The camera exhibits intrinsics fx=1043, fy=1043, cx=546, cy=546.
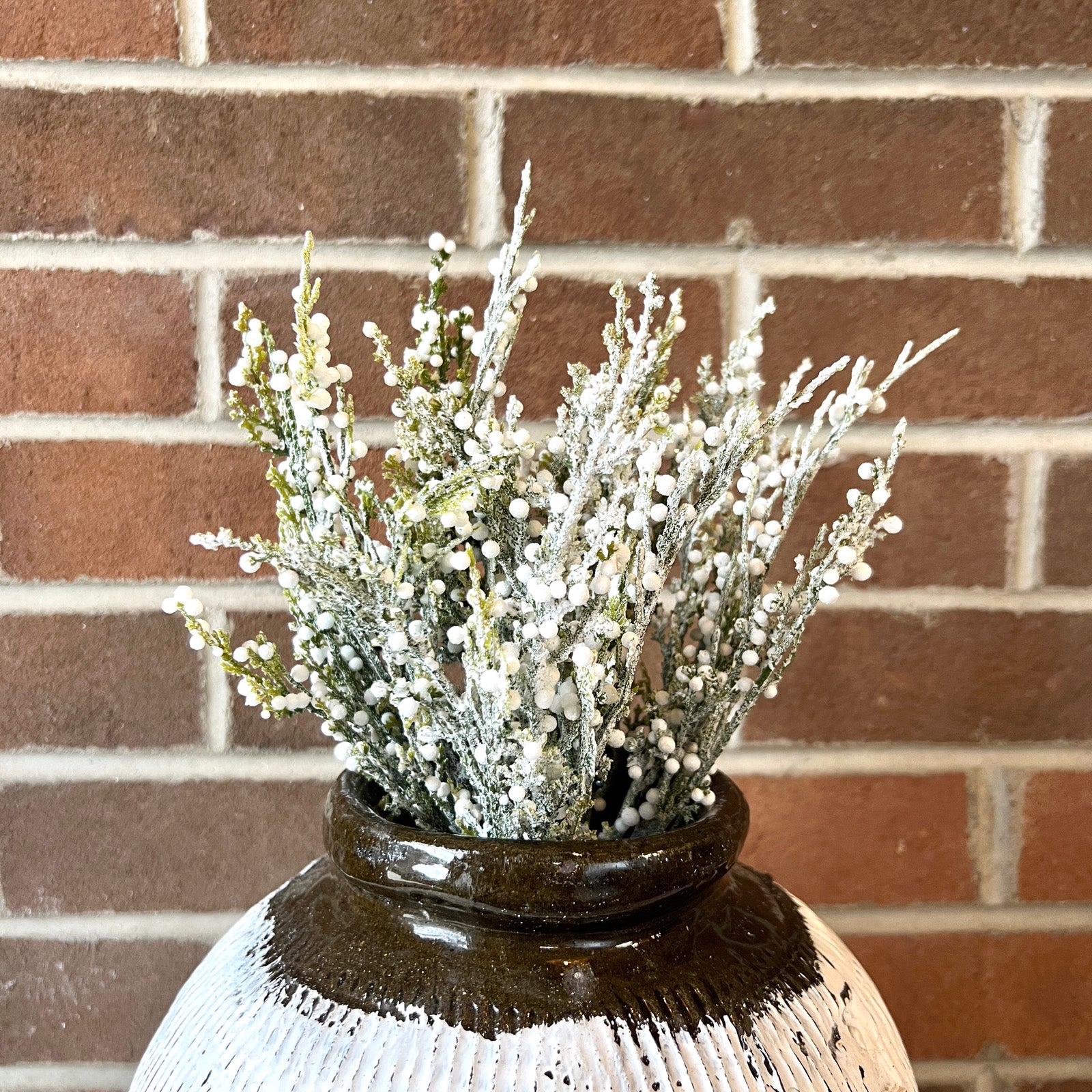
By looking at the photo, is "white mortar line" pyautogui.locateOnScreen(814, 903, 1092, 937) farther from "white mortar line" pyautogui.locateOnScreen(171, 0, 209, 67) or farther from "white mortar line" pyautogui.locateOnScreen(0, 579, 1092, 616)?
"white mortar line" pyautogui.locateOnScreen(171, 0, 209, 67)

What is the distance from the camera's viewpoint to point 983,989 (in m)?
0.78

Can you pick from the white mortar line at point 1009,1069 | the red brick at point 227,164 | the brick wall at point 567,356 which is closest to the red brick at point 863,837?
the brick wall at point 567,356

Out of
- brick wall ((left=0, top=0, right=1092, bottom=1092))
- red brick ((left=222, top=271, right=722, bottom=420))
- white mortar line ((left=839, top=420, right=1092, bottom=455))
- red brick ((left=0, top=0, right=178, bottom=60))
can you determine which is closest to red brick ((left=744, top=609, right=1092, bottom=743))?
brick wall ((left=0, top=0, right=1092, bottom=1092))

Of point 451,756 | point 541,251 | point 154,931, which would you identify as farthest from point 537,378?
point 154,931

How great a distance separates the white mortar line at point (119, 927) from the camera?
29.1 inches

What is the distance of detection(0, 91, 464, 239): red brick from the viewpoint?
0.67m

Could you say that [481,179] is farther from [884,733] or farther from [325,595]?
[884,733]

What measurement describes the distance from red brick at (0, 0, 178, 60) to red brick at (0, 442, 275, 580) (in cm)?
25

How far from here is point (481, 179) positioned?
69 centimetres

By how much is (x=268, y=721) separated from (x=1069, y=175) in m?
0.66

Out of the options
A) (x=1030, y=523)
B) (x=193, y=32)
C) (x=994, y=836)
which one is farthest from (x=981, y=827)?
(x=193, y=32)

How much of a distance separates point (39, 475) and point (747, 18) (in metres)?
0.55

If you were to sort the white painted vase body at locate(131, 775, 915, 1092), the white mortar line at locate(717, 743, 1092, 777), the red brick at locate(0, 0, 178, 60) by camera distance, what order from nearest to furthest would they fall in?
the white painted vase body at locate(131, 775, 915, 1092), the red brick at locate(0, 0, 178, 60), the white mortar line at locate(717, 743, 1092, 777)

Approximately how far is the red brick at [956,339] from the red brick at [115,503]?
0.37 m
